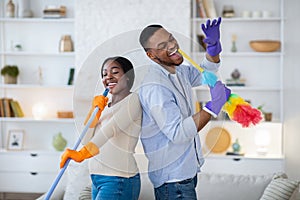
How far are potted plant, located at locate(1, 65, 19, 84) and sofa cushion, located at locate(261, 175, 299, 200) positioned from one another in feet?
11.0

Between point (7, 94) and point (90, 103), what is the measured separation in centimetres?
427

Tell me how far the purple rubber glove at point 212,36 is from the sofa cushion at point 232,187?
1524 mm

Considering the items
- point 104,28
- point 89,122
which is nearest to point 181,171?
point 89,122

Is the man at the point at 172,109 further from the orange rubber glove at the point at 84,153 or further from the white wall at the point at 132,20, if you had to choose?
the white wall at the point at 132,20

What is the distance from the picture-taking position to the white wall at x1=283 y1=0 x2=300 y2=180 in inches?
187

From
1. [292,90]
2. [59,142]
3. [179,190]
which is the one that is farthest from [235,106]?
[59,142]

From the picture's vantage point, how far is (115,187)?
213cm

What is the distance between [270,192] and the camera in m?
3.16

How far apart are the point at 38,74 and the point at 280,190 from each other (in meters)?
3.44

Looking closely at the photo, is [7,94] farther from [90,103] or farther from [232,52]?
[90,103]

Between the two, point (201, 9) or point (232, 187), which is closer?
point (232, 187)

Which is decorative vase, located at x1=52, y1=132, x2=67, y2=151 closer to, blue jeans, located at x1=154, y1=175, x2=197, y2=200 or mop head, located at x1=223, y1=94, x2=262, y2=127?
blue jeans, located at x1=154, y1=175, x2=197, y2=200

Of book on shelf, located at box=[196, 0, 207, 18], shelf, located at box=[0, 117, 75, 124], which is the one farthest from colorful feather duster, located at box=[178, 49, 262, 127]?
shelf, located at box=[0, 117, 75, 124]

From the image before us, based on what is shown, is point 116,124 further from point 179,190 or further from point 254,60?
point 254,60
